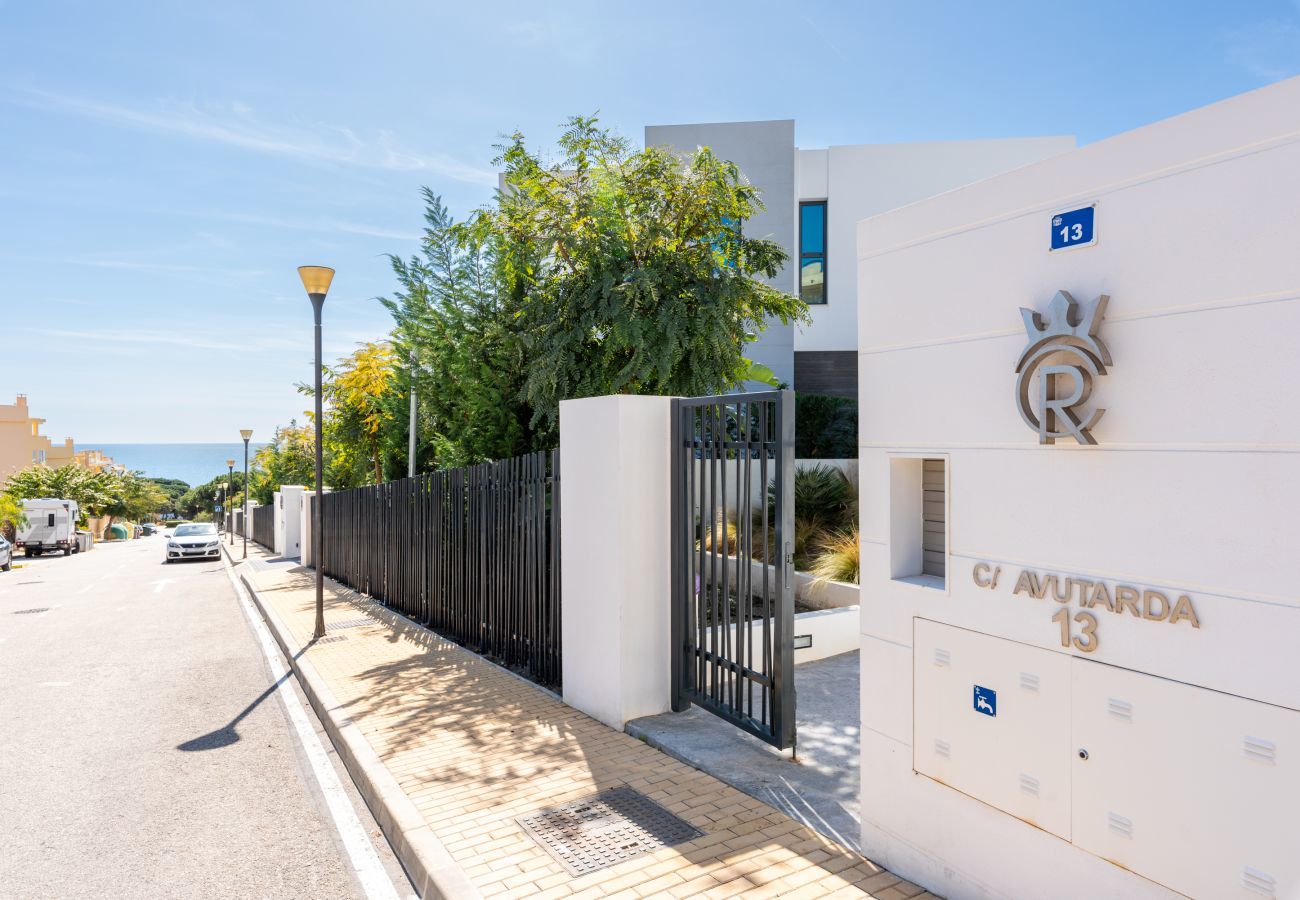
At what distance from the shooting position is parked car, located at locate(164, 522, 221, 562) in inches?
1115

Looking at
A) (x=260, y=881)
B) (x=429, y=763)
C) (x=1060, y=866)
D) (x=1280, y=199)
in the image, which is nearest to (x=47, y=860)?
(x=260, y=881)

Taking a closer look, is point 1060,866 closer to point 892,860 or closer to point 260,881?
point 892,860

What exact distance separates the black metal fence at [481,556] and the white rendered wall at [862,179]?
10.9m

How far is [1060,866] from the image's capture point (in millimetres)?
3316

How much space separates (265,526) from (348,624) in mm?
25412

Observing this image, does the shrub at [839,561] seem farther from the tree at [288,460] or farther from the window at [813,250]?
the tree at [288,460]

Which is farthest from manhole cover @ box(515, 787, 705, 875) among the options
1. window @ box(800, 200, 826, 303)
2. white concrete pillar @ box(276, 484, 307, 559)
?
white concrete pillar @ box(276, 484, 307, 559)

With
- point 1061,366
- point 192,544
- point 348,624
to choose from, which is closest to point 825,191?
point 348,624

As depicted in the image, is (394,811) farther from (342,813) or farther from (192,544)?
(192,544)

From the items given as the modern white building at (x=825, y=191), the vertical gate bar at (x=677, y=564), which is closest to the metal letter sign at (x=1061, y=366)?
the vertical gate bar at (x=677, y=564)

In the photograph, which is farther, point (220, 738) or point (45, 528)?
point (45, 528)

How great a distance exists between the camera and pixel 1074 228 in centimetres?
327

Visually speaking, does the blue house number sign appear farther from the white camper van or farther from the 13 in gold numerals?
the white camper van

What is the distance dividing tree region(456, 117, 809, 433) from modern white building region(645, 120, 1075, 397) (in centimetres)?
726
